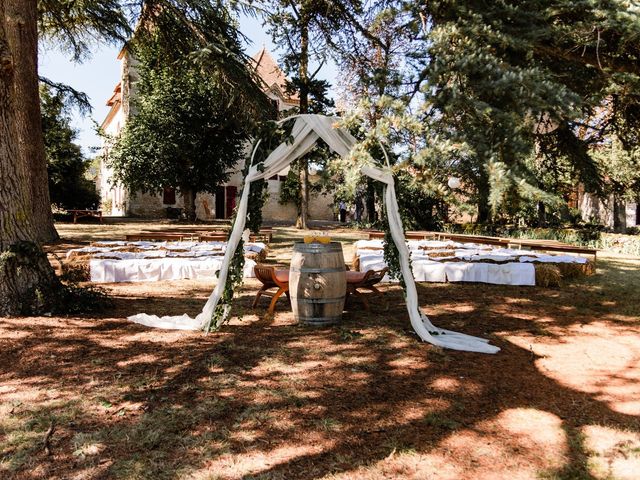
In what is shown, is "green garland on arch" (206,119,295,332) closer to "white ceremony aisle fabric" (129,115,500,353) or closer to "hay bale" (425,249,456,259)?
"white ceremony aisle fabric" (129,115,500,353)

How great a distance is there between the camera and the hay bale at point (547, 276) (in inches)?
402

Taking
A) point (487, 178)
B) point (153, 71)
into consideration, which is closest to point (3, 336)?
point (487, 178)

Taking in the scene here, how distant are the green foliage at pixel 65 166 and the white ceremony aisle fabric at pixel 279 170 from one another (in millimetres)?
22579

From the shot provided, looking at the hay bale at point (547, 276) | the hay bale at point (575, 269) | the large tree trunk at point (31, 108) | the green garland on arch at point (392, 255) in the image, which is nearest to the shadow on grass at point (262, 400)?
the green garland on arch at point (392, 255)

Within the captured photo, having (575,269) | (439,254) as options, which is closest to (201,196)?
(439,254)

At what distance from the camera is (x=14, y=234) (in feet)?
21.2

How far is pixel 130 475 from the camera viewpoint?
9.59 feet

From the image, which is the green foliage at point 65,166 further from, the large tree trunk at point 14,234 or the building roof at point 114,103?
the large tree trunk at point 14,234

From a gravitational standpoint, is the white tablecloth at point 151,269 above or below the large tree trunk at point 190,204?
below

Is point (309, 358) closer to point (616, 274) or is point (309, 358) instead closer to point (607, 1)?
point (607, 1)

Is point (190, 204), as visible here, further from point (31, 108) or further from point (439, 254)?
point (439, 254)

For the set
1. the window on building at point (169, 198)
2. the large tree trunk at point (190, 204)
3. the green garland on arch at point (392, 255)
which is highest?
the window on building at point (169, 198)

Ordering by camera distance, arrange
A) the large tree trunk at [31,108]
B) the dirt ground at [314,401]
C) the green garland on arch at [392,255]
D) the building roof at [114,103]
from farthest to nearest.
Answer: the building roof at [114,103] → the large tree trunk at [31,108] → the green garland on arch at [392,255] → the dirt ground at [314,401]

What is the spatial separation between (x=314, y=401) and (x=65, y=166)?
89.9 ft
